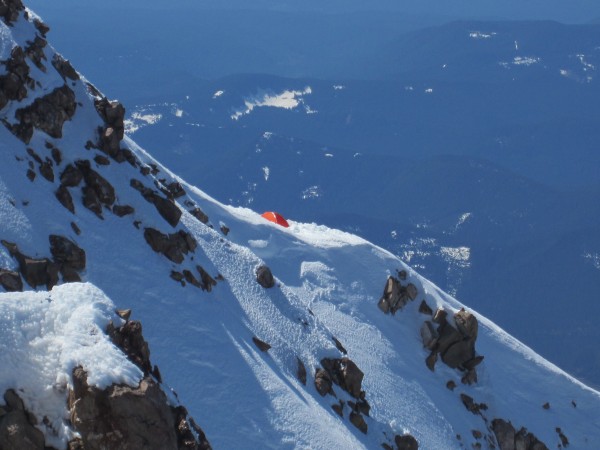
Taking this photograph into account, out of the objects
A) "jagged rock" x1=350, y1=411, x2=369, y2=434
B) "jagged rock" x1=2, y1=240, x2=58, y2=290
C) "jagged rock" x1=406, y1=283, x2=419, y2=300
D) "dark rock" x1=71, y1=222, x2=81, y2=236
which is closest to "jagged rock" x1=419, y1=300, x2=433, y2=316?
"jagged rock" x1=406, y1=283, x2=419, y2=300

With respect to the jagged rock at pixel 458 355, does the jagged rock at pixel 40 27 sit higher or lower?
higher

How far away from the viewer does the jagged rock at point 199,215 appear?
43.4m

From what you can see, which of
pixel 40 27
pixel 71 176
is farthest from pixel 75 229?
pixel 40 27

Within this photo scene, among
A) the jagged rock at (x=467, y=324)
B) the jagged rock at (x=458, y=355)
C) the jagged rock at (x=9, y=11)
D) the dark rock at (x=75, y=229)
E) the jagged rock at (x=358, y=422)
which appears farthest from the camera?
the jagged rock at (x=467, y=324)

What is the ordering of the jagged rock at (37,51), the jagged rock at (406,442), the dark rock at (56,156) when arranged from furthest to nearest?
the jagged rock at (406,442)
the jagged rock at (37,51)
the dark rock at (56,156)

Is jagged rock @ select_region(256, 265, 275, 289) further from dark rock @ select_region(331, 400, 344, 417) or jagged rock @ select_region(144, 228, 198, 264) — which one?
dark rock @ select_region(331, 400, 344, 417)

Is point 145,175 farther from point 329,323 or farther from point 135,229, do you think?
point 329,323

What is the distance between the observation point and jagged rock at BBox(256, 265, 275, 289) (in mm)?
37750

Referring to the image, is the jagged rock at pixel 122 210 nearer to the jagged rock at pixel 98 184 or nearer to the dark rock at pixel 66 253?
the jagged rock at pixel 98 184

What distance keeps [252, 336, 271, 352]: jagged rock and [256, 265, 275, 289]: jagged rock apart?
4.99 meters

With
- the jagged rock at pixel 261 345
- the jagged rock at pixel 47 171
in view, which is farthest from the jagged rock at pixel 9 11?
the jagged rock at pixel 261 345

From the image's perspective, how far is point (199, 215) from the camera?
143ft

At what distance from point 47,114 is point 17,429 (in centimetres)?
2052

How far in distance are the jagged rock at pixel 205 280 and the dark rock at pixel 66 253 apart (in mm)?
5832
